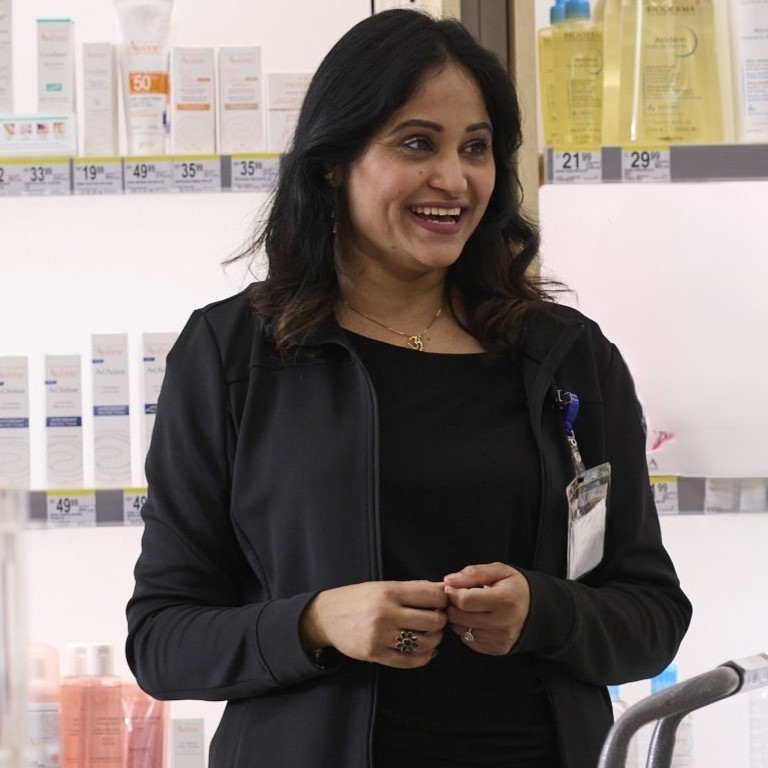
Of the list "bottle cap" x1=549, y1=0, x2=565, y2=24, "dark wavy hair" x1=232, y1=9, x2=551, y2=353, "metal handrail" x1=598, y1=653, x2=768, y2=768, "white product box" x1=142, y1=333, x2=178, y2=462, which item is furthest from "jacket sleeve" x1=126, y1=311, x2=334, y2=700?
"bottle cap" x1=549, y1=0, x2=565, y2=24

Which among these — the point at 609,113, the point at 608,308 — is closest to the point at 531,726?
the point at 608,308

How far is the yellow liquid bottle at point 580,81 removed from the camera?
192 cm

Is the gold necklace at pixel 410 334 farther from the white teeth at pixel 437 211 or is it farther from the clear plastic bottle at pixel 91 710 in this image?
the clear plastic bottle at pixel 91 710

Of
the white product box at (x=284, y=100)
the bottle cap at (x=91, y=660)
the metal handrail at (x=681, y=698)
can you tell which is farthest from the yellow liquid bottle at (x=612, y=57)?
the metal handrail at (x=681, y=698)

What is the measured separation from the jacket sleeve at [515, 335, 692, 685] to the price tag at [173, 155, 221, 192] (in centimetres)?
67

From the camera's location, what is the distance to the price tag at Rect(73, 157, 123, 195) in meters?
1.88

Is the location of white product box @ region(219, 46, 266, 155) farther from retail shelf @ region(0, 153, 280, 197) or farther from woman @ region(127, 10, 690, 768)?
woman @ region(127, 10, 690, 768)

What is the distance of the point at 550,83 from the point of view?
1.94 m

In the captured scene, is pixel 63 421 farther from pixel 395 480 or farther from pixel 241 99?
pixel 395 480

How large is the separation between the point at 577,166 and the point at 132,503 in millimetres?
774

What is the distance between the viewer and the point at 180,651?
1277 mm

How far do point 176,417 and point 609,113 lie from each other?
94 centimetres

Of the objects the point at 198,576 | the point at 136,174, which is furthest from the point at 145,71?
the point at 198,576

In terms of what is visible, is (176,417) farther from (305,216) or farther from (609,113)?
(609,113)
